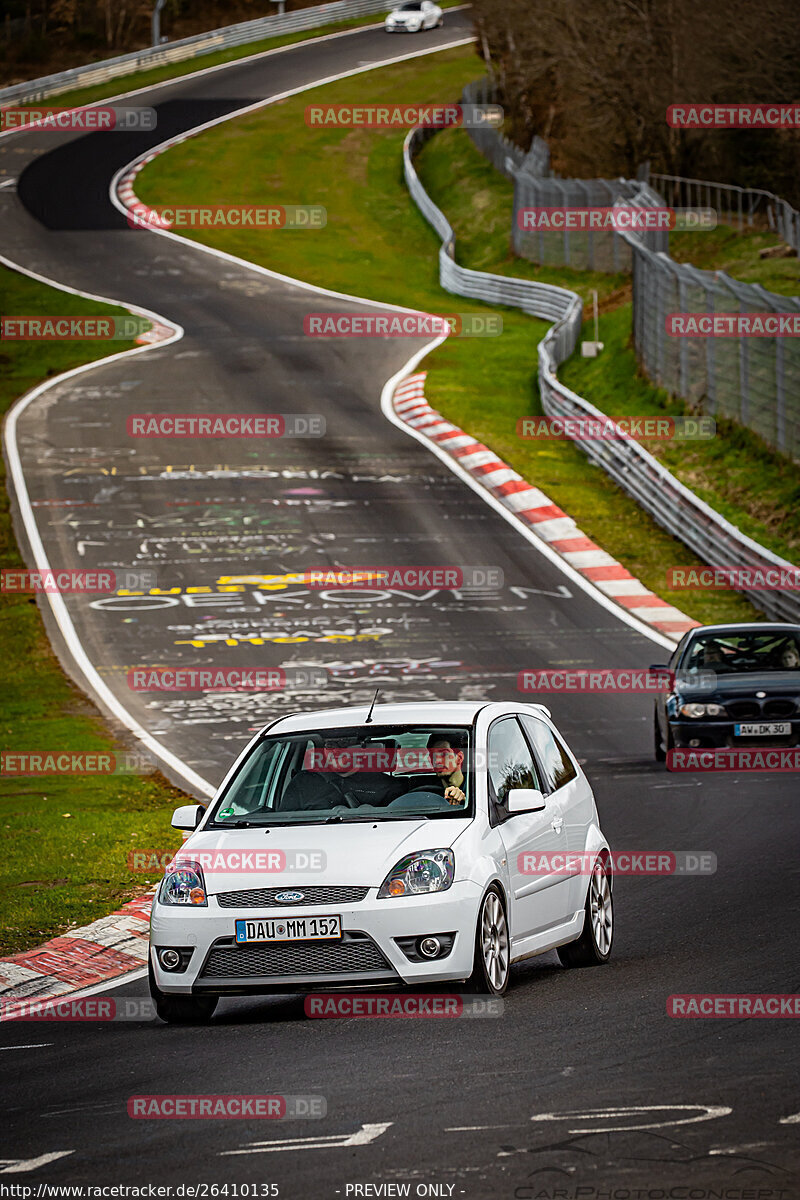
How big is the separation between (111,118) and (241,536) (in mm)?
52451

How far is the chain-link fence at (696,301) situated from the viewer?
31125mm

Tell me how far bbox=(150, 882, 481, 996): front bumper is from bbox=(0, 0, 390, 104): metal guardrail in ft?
257

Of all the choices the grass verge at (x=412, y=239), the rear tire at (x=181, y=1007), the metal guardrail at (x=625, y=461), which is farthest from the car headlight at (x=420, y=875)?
the grass verge at (x=412, y=239)

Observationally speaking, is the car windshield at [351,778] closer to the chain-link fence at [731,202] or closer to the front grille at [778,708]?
the front grille at [778,708]

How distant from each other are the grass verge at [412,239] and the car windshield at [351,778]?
57.2 ft

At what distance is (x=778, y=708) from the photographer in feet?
61.0

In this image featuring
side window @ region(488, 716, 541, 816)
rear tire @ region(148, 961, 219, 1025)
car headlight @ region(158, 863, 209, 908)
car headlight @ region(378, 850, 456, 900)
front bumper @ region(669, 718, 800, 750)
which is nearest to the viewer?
car headlight @ region(378, 850, 456, 900)

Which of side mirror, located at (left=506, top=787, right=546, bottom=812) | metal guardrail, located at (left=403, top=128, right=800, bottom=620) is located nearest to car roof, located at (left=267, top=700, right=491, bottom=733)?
side mirror, located at (left=506, top=787, right=546, bottom=812)

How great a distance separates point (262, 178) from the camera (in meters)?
70.6

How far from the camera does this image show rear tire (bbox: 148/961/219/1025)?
920cm

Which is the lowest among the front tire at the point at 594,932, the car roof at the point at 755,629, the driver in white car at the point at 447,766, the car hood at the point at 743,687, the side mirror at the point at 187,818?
the car hood at the point at 743,687

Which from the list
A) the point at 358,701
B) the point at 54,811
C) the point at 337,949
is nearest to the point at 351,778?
the point at 337,949

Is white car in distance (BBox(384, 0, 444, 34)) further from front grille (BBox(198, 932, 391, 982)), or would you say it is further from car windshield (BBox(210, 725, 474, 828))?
front grille (BBox(198, 932, 391, 982))

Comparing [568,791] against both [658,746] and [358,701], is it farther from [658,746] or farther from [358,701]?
[358,701]
